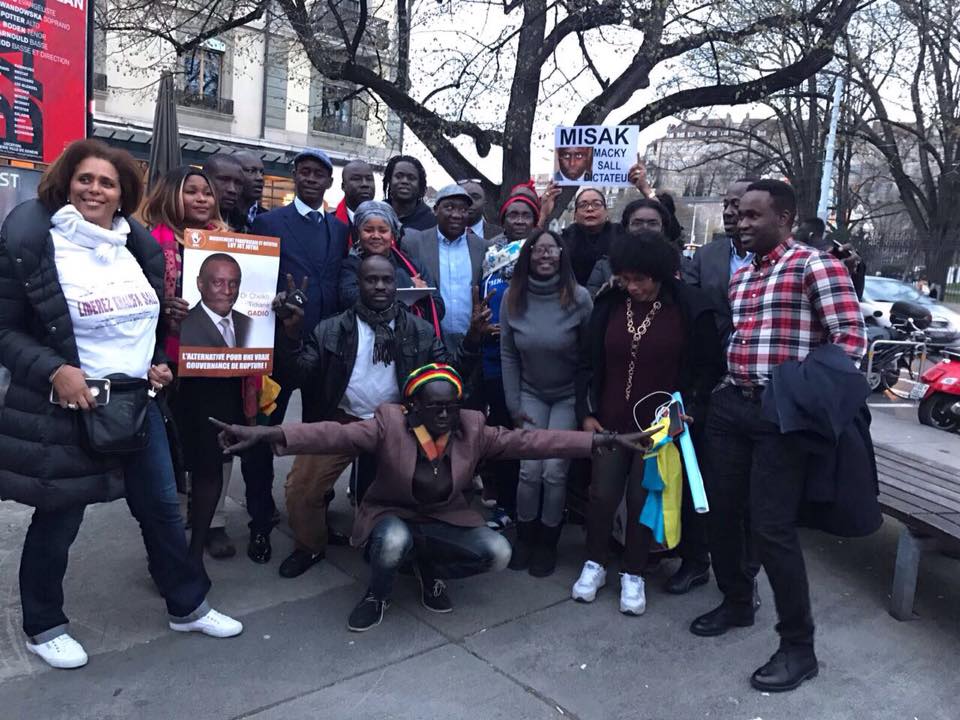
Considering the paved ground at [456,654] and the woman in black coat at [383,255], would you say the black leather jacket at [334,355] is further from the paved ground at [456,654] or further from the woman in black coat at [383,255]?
the paved ground at [456,654]

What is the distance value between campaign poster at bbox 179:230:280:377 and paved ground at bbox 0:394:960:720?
3.72 ft

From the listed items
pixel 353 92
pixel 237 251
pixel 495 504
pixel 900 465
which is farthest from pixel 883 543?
pixel 353 92

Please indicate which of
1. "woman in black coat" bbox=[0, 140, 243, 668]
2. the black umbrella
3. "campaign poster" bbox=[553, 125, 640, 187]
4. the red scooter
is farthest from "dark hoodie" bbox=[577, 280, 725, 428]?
the red scooter

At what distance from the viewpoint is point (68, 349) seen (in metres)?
2.90

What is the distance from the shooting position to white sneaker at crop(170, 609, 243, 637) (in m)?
3.41

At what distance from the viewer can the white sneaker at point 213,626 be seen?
11.2 feet

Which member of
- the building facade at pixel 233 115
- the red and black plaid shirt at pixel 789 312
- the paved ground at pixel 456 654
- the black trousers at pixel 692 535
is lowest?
the paved ground at pixel 456 654

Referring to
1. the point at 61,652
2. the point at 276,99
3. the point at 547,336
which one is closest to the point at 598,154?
the point at 547,336

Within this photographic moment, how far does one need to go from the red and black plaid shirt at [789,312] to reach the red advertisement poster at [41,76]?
5.64 m

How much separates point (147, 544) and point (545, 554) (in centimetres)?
197

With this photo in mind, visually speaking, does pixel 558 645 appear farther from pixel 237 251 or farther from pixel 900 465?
pixel 900 465

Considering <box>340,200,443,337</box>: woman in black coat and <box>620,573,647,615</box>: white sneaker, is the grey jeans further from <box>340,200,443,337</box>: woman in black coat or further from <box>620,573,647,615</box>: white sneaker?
<box>340,200,443,337</box>: woman in black coat

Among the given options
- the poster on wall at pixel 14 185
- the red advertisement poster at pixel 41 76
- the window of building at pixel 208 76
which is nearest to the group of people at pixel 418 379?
the poster on wall at pixel 14 185

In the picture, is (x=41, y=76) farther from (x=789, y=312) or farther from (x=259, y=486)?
(x=789, y=312)
